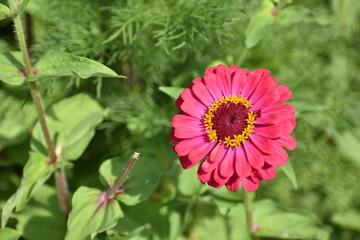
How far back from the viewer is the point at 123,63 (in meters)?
1.68

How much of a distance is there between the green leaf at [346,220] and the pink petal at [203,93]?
0.96 metres

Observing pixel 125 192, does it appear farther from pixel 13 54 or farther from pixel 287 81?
pixel 287 81

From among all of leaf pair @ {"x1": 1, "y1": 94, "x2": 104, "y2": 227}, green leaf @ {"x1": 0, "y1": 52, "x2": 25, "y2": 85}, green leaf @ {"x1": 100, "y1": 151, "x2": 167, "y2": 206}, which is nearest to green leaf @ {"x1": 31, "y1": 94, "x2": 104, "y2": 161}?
leaf pair @ {"x1": 1, "y1": 94, "x2": 104, "y2": 227}

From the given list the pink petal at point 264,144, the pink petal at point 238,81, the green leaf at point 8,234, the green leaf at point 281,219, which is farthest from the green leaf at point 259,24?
the green leaf at point 8,234

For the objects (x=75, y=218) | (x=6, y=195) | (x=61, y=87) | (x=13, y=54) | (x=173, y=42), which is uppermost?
(x=173, y=42)

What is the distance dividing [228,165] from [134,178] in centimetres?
37

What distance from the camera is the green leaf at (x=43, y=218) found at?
1335 mm

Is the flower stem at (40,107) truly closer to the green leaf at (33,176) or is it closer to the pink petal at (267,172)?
the green leaf at (33,176)

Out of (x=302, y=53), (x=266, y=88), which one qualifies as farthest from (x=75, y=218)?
(x=302, y=53)

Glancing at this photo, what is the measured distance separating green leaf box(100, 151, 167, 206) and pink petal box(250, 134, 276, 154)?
12.6 inches

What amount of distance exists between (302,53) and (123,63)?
709 millimetres

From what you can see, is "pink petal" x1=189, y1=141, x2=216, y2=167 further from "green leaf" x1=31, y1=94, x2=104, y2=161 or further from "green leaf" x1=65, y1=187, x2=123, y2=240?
"green leaf" x1=31, y1=94, x2=104, y2=161

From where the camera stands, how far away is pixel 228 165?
928 millimetres

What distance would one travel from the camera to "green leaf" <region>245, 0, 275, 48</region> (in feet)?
4.14
